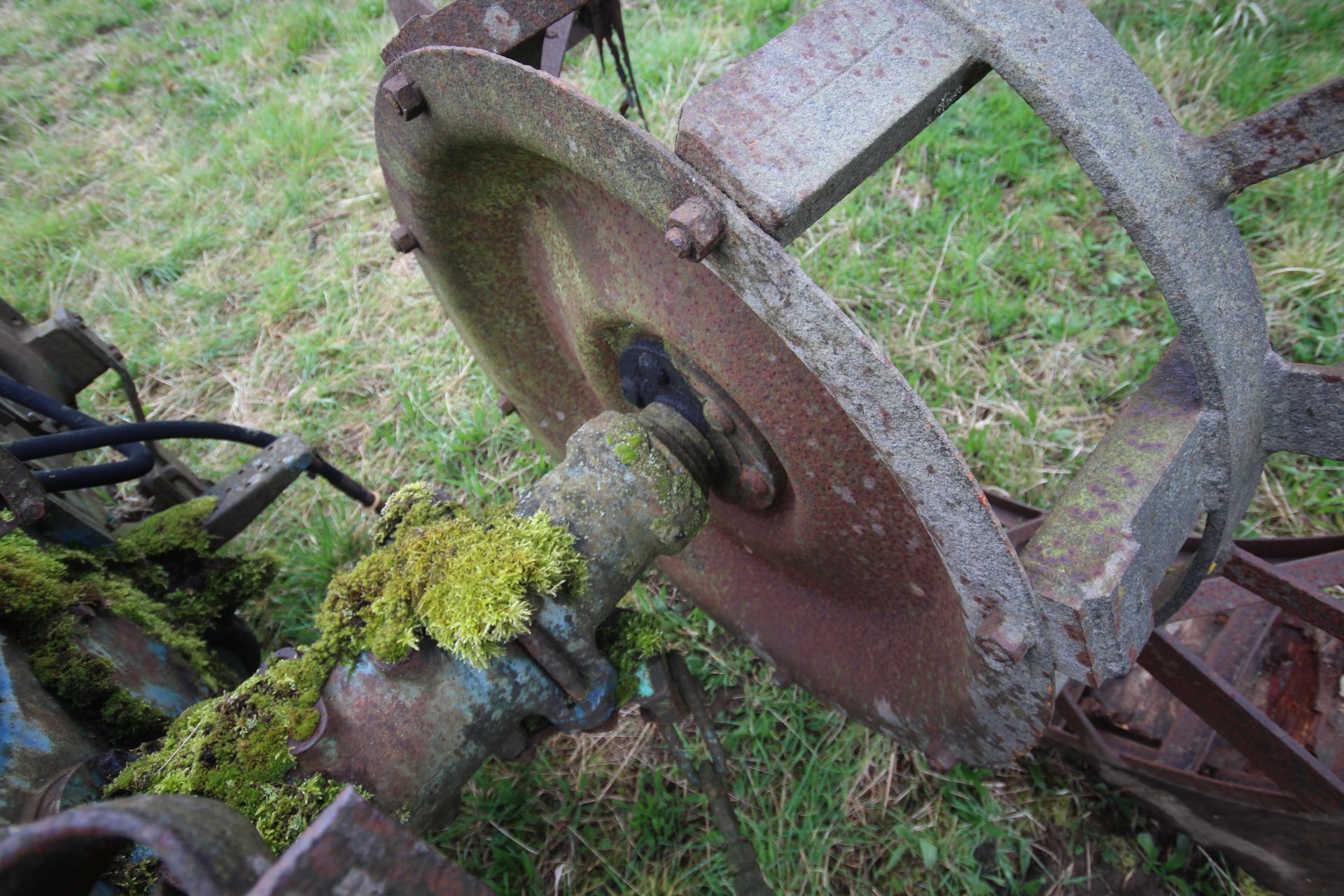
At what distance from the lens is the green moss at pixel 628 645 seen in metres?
1.47

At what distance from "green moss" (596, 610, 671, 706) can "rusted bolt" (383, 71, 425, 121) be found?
0.97 metres

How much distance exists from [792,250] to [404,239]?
171cm

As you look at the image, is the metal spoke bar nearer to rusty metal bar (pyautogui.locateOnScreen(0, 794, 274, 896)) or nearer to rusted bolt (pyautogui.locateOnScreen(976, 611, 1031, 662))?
rusted bolt (pyautogui.locateOnScreen(976, 611, 1031, 662))

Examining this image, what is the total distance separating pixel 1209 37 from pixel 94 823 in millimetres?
4041

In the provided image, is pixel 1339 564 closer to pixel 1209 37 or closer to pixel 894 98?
pixel 894 98

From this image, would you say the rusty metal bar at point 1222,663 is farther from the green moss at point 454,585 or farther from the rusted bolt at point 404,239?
the rusted bolt at point 404,239

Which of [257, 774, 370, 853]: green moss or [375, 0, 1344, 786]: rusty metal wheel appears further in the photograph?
[257, 774, 370, 853]: green moss

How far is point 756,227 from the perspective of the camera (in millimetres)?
916

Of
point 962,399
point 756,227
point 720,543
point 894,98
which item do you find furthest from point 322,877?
point 962,399

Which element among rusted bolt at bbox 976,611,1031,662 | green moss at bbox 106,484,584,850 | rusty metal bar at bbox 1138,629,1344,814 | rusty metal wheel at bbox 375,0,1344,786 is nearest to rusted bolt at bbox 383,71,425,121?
rusty metal wheel at bbox 375,0,1344,786

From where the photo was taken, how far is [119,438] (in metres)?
1.72

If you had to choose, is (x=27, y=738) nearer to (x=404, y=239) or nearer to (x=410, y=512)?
(x=410, y=512)

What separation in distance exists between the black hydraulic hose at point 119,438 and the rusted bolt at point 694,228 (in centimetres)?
145

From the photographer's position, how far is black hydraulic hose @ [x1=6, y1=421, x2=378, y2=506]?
1618 mm
